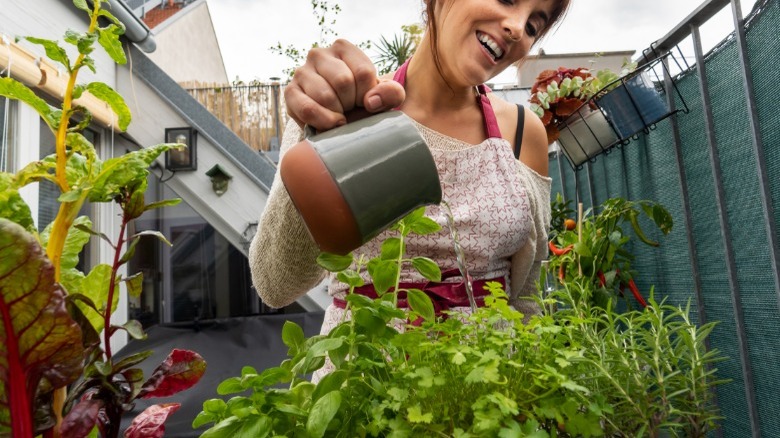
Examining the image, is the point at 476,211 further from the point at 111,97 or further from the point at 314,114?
the point at 111,97

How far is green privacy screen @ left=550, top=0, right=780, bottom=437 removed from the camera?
1430mm

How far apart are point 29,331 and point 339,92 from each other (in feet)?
1.10

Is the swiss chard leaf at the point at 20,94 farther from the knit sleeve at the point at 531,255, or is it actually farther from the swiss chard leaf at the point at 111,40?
the knit sleeve at the point at 531,255

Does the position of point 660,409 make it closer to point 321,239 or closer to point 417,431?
point 417,431

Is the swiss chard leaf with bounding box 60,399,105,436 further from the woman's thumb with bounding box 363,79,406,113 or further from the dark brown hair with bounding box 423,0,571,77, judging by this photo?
the dark brown hair with bounding box 423,0,571,77

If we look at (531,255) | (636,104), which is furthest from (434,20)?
(636,104)

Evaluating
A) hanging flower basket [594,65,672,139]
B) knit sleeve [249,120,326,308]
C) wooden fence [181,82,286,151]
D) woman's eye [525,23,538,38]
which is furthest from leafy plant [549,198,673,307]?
wooden fence [181,82,286,151]

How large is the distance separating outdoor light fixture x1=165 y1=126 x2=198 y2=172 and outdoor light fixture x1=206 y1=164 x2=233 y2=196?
0.11m

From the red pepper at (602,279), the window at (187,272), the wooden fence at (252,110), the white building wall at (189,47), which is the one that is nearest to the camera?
the red pepper at (602,279)

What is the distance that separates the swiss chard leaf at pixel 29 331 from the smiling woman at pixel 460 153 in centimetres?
28

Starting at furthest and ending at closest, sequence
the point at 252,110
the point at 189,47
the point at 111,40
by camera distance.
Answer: the point at 189,47 < the point at 252,110 < the point at 111,40

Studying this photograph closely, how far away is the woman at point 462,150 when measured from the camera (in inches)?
29.9

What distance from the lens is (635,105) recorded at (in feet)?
6.58

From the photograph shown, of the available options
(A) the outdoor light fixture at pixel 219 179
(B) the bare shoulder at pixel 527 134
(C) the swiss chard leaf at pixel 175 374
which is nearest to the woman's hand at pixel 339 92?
(C) the swiss chard leaf at pixel 175 374
